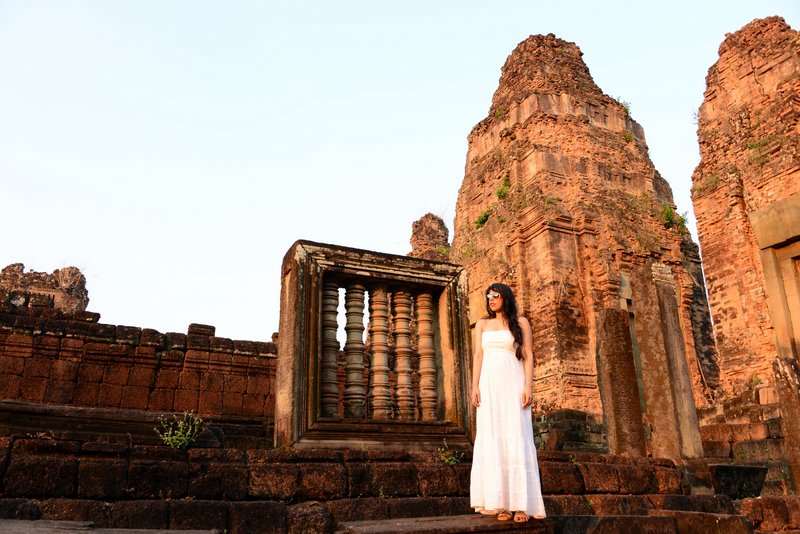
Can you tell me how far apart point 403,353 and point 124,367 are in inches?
216

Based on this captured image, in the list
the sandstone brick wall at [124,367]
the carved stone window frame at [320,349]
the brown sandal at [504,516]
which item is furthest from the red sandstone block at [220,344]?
the brown sandal at [504,516]

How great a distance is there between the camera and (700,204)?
17.5 meters

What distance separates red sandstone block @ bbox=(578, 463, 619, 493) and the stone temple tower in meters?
10.4

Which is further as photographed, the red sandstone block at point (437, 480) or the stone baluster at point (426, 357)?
the stone baluster at point (426, 357)

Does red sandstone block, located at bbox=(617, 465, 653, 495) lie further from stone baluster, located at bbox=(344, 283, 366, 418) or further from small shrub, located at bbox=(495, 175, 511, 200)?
small shrub, located at bbox=(495, 175, 511, 200)

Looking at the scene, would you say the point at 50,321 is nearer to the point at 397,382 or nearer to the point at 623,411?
the point at 397,382

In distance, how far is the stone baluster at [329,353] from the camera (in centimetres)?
557

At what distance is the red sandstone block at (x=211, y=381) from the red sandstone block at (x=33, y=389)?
89.6 inches

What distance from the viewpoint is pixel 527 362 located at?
450 cm

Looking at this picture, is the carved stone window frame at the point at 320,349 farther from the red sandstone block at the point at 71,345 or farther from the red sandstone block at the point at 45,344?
the red sandstone block at the point at 45,344

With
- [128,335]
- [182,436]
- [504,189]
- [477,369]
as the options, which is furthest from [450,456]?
[504,189]

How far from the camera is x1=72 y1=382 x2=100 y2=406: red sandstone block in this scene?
916 cm

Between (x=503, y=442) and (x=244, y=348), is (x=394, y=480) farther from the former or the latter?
(x=244, y=348)

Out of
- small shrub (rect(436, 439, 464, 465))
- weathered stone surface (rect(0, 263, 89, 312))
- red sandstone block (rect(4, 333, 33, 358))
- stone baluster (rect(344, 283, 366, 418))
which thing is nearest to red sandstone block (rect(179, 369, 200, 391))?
red sandstone block (rect(4, 333, 33, 358))
